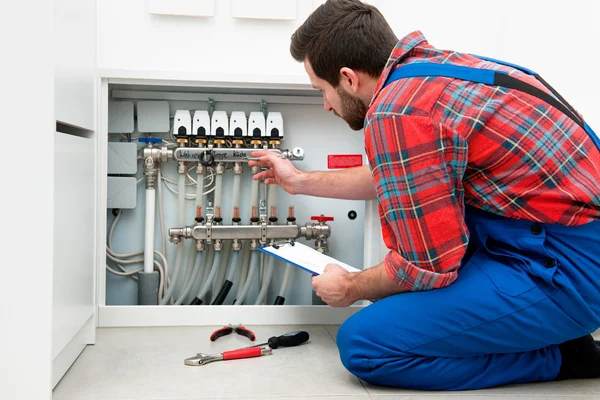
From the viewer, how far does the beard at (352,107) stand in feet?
4.26

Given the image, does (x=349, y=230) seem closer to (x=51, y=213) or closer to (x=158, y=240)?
(x=158, y=240)

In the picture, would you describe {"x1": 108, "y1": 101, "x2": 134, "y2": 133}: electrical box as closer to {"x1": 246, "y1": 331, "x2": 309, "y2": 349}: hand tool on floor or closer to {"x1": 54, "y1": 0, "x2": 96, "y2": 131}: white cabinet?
{"x1": 54, "y1": 0, "x2": 96, "y2": 131}: white cabinet

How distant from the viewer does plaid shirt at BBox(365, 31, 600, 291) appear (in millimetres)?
1064

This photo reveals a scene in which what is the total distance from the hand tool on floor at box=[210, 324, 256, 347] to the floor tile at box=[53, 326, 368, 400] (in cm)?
2

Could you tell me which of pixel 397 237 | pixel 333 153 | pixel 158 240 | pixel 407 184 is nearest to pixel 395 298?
pixel 397 237

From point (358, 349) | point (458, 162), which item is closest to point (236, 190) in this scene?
point (358, 349)

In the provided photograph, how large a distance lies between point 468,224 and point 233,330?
68 cm

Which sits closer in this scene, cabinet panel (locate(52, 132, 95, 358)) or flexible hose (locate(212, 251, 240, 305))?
cabinet panel (locate(52, 132, 95, 358))

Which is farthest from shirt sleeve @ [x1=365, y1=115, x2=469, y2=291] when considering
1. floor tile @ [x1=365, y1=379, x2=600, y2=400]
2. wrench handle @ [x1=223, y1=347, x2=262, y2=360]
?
wrench handle @ [x1=223, y1=347, x2=262, y2=360]

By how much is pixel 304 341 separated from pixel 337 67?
68cm

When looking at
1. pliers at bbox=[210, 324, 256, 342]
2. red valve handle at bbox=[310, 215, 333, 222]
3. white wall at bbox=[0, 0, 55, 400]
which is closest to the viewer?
white wall at bbox=[0, 0, 55, 400]

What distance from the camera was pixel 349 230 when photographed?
194 centimetres

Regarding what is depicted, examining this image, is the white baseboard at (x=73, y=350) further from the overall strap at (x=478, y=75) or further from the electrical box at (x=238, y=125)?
the overall strap at (x=478, y=75)

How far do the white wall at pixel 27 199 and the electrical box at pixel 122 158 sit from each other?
0.72 m
